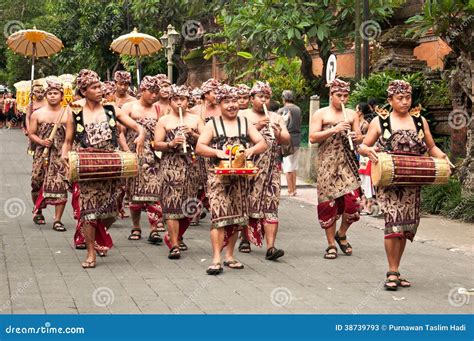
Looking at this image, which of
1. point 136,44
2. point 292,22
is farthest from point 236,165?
point 136,44

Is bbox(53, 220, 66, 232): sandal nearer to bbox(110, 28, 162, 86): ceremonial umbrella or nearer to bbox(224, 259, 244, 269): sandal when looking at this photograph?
bbox(224, 259, 244, 269): sandal

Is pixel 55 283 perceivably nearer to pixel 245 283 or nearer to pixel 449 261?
pixel 245 283

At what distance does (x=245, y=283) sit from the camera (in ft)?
31.8

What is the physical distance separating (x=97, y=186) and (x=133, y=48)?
40.2ft
